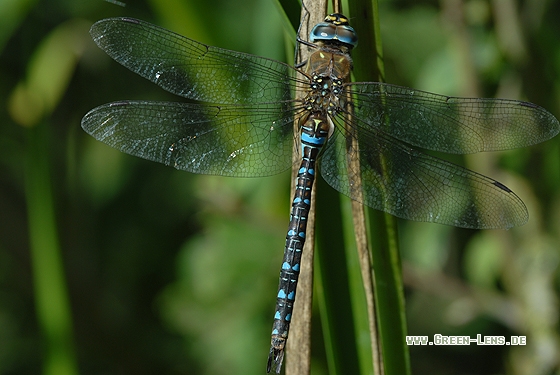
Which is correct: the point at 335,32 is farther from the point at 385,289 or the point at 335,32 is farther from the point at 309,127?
the point at 385,289

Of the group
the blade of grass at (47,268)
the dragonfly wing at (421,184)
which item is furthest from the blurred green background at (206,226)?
the dragonfly wing at (421,184)

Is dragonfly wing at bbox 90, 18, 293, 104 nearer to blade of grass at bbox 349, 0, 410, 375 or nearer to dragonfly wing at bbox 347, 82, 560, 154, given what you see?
dragonfly wing at bbox 347, 82, 560, 154

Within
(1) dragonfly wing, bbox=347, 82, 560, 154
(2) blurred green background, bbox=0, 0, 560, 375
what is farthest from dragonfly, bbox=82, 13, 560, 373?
(2) blurred green background, bbox=0, 0, 560, 375

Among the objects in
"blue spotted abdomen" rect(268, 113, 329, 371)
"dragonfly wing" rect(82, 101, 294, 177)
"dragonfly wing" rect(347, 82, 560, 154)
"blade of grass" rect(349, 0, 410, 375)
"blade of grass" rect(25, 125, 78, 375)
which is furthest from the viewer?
"blade of grass" rect(25, 125, 78, 375)

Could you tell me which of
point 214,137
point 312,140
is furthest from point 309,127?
point 214,137

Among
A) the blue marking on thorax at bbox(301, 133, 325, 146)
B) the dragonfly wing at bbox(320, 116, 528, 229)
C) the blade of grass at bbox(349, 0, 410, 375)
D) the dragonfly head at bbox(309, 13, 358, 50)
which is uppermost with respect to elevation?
the dragonfly head at bbox(309, 13, 358, 50)

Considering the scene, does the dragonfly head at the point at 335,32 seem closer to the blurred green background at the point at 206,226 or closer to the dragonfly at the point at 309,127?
the dragonfly at the point at 309,127

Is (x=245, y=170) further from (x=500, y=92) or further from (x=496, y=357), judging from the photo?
(x=496, y=357)

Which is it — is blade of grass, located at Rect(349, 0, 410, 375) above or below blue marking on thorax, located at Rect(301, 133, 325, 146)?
below

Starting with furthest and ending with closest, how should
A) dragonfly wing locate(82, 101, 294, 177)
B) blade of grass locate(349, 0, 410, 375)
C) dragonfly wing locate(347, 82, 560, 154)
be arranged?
1. dragonfly wing locate(82, 101, 294, 177)
2. dragonfly wing locate(347, 82, 560, 154)
3. blade of grass locate(349, 0, 410, 375)
